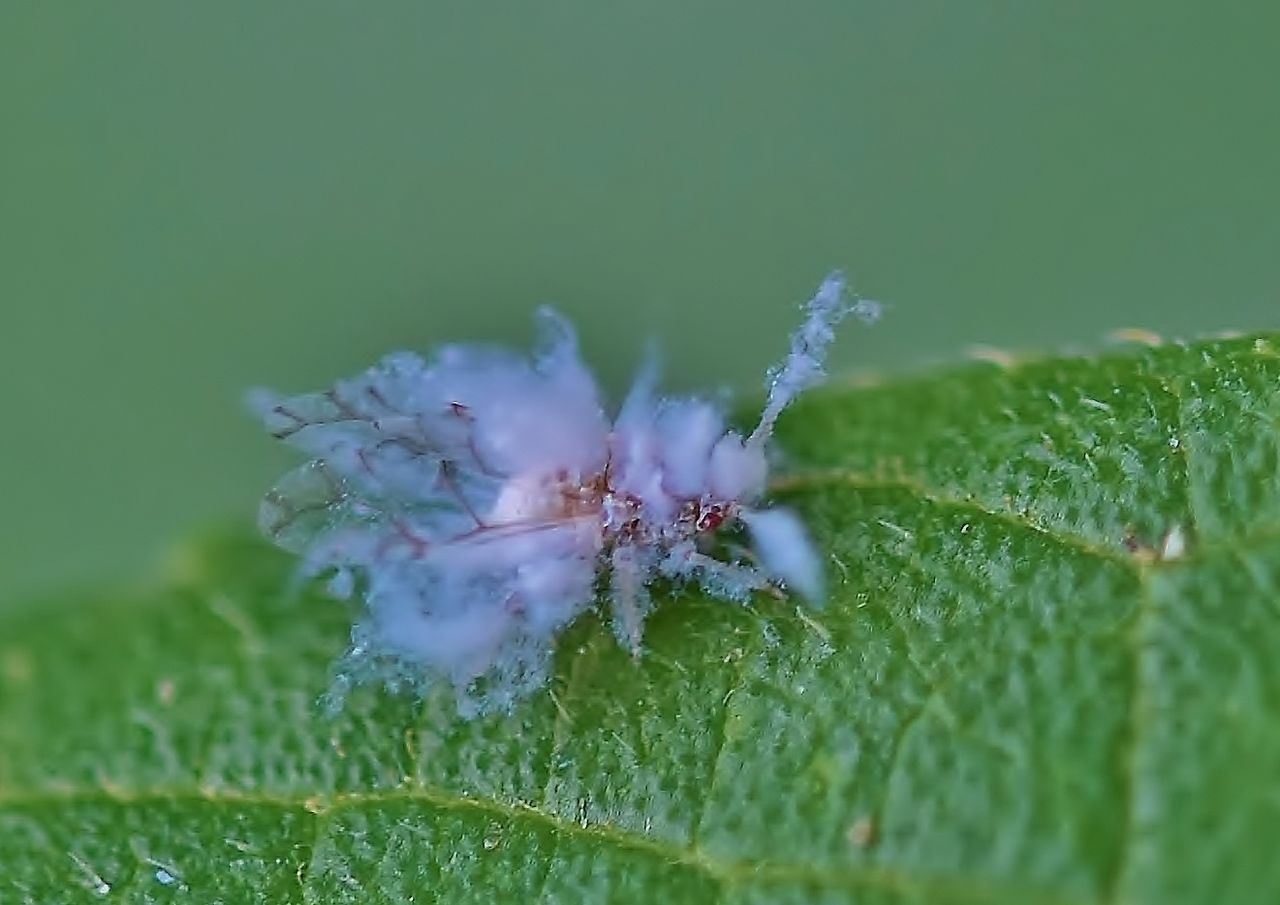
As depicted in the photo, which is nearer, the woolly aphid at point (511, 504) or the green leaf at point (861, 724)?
the green leaf at point (861, 724)

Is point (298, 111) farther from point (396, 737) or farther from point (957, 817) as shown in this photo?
point (957, 817)

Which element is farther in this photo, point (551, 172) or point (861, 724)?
point (551, 172)

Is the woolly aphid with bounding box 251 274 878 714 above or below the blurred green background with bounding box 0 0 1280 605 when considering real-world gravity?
below

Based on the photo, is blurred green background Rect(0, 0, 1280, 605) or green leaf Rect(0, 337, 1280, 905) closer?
green leaf Rect(0, 337, 1280, 905)

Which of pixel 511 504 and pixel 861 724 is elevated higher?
pixel 511 504

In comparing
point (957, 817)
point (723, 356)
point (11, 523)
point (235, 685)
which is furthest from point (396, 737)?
point (11, 523)
